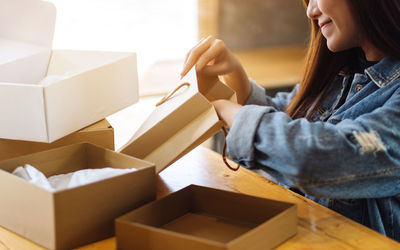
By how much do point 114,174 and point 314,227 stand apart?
35cm

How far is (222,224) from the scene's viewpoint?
80 cm

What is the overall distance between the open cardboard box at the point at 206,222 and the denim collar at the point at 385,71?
38cm

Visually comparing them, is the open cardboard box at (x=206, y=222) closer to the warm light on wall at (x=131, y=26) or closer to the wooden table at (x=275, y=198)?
the wooden table at (x=275, y=198)

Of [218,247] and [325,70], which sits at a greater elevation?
[325,70]

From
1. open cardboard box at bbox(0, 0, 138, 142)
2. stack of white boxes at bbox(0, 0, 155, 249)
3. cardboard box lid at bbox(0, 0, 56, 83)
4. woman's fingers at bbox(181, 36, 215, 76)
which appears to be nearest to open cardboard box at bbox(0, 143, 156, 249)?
stack of white boxes at bbox(0, 0, 155, 249)

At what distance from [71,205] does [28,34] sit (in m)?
0.77

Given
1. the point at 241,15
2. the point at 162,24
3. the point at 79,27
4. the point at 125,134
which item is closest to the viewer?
the point at 125,134

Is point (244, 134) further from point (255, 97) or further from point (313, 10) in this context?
point (255, 97)

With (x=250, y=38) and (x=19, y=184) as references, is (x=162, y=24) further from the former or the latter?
(x=19, y=184)

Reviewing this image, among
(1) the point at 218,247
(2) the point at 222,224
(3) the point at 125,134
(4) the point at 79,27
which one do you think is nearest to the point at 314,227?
(2) the point at 222,224

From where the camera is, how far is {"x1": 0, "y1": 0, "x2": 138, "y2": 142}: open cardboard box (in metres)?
0.90

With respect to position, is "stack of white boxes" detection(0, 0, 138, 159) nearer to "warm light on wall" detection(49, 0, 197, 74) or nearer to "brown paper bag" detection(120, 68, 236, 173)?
"brown paper bag" detection(120, 68, 236, 173)

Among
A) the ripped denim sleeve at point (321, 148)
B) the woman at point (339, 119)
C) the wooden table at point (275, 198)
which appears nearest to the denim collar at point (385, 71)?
the woman at point (339, 119)

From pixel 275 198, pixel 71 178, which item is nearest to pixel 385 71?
pixel 275 198
